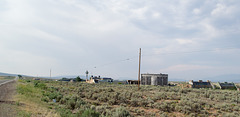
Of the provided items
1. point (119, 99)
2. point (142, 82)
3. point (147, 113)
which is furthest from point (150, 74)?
point (147, 113)

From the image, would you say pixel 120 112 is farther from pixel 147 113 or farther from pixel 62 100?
pixel 62 100

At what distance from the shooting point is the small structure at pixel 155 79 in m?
72.2

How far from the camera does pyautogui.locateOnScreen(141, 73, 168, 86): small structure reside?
237ft

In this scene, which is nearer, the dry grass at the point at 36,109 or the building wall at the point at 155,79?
the dry grass at the point at 36,109

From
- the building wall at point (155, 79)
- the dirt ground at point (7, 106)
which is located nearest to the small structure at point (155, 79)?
the building wall at point (155, 79)

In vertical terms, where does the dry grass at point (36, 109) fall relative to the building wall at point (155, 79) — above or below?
above

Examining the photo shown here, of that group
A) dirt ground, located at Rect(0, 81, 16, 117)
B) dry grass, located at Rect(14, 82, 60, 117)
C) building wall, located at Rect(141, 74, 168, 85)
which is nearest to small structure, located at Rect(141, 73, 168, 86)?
building wall, located at Rect(141, 74, 168, 85)

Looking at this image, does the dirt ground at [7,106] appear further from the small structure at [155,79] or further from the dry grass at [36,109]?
the small structure at [155,79]

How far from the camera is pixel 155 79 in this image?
237ft

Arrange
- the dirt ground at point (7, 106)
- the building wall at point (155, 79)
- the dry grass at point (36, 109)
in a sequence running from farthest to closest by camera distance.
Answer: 1. the building wall at point (155, 79)
2. the dry grass at point (36, 109)
3. the dirt ground at point (7, 106)

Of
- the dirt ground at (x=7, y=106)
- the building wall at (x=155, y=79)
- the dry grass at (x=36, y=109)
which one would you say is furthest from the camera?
the building wall at (x=155, y=79)

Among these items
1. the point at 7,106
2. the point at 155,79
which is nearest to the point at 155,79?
the point at 155,79

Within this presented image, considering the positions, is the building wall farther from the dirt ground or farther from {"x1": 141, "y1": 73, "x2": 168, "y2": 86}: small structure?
the dirt ground

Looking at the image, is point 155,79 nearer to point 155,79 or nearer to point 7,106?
point 155,79
